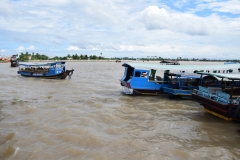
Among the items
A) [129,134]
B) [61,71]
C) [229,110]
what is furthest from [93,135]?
[61,71]

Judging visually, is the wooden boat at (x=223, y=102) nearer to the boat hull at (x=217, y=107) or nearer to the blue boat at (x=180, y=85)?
the boat hull at (x=217, y=107)

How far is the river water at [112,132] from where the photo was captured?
612cm

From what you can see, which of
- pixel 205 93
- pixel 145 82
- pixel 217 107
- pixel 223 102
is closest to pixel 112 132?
pixel 217 107

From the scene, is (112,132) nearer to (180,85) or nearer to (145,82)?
(145,82)

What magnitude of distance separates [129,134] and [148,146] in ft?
3.36

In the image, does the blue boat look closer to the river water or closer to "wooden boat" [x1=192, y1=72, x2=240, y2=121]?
the river water

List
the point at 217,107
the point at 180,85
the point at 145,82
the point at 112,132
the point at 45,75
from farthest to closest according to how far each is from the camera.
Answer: the point at 45,75 → the point at 145,82 → the point at 180,85 → the point at 217,107 → the point at 112,132

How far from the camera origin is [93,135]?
23.8 ft

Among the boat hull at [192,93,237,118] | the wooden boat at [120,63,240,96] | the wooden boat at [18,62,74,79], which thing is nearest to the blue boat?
the wooden boat at [120,63,240,96]

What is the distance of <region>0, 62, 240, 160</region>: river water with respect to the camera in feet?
20.1

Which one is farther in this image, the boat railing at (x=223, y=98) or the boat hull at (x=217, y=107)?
the boat railing at (x=223, y=98)

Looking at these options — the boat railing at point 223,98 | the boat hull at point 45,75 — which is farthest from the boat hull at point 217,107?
the boat hull at point 45,75

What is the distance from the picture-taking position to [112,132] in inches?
302

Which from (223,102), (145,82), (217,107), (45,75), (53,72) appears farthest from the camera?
(45,75)
